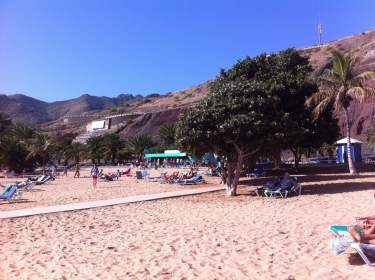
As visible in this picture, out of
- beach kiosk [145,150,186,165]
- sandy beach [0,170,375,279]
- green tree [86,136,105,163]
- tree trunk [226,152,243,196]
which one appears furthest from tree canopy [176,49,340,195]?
green tree [86,136,105,163]

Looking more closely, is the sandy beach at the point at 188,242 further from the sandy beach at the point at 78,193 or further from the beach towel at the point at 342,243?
the sandy beach at the point at 78,193

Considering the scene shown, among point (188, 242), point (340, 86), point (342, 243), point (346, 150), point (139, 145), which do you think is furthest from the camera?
point (139, 145)

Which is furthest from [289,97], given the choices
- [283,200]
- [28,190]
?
[28,190]

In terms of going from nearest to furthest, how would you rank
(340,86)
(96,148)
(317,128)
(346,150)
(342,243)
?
(342,243)
(340,86)
(317,128)
(346,150)
(96,148)

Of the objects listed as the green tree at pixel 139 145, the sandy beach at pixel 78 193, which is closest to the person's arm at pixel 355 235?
the sandy beach at pixel 78 193

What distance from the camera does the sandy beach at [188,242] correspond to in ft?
21.6

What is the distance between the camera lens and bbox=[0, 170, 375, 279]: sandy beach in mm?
6590

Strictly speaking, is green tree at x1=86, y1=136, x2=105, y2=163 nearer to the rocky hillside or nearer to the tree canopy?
the rocky hillside

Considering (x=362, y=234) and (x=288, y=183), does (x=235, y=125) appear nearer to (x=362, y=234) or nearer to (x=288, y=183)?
(x=288, y=183)

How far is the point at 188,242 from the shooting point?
28.6 ft

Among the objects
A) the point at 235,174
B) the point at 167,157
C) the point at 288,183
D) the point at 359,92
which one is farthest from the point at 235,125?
the point at 167,157

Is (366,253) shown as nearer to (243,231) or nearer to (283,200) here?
(243,231)

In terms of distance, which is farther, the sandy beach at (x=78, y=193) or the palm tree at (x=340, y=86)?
the palm tree at (x=340, y=86)

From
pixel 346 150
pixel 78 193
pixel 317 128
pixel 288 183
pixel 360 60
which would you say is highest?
pixel 360 60
